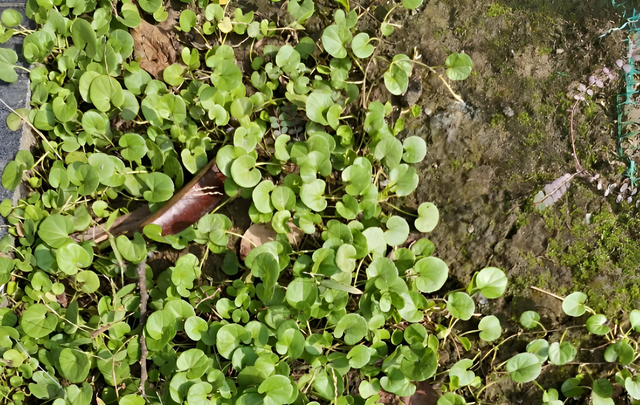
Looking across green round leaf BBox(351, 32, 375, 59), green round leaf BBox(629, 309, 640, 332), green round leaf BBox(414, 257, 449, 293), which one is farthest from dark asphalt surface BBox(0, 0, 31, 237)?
green round leaf BBox(629, 309, 640, 332)

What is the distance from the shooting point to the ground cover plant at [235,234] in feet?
5.36

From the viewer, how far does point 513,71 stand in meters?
1.85

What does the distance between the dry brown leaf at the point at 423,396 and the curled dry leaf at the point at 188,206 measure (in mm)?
1053

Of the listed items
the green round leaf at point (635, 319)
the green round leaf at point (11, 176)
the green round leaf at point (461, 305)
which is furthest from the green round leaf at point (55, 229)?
the green round leaf at point (635, 319)

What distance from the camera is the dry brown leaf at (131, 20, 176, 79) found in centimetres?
196

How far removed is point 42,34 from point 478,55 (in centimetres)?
181

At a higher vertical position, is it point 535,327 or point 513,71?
point 513,71

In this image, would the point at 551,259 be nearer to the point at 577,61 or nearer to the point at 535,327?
the point at 535,327

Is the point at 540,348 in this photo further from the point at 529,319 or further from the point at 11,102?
the point at 11,102

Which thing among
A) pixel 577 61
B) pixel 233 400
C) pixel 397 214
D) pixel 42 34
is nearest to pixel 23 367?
pixel 233 400

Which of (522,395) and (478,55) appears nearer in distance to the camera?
(522,395)

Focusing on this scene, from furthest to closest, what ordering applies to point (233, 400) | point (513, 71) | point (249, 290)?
1. point (513, 71)
2. point (249, 290)
3. point (233, 400)

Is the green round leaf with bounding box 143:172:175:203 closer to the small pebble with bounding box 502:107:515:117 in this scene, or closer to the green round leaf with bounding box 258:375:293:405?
the green round leaf with bounding box 258:375:293:405

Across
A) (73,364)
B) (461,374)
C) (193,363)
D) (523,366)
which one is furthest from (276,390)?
(523,366)
